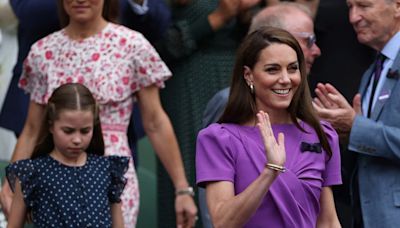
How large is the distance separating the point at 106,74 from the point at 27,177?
2.83 ft

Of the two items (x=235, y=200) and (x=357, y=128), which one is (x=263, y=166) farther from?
(x=357, y=128)

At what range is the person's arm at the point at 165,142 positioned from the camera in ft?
22.7

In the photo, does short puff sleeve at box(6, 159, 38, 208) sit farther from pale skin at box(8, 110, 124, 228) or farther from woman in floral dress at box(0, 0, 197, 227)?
woman in floral dress at box(0, 0, 197, 227)

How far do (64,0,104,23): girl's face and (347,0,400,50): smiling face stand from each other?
1.32 m

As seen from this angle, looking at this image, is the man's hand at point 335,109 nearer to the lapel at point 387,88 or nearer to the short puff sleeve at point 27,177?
the lapel at point 387,88

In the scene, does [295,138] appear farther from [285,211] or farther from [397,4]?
[397,4]

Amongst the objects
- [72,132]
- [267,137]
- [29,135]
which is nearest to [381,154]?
[267,137]

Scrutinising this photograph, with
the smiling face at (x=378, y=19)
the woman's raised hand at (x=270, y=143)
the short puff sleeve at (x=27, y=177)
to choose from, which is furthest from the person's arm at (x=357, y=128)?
the short puff sleeve at (x=27, y=177)

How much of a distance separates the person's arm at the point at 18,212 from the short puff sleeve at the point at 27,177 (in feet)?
0.13

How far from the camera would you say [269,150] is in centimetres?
514

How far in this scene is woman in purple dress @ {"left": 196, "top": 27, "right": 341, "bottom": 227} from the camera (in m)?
5.20

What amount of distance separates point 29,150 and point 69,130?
0.74 meters

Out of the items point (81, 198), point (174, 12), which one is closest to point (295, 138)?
point (81, 198)

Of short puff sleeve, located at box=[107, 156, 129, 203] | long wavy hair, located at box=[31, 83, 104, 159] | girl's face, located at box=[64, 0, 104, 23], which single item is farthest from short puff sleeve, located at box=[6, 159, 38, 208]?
girl's face, located at box=[64, 0, 104, 23]
